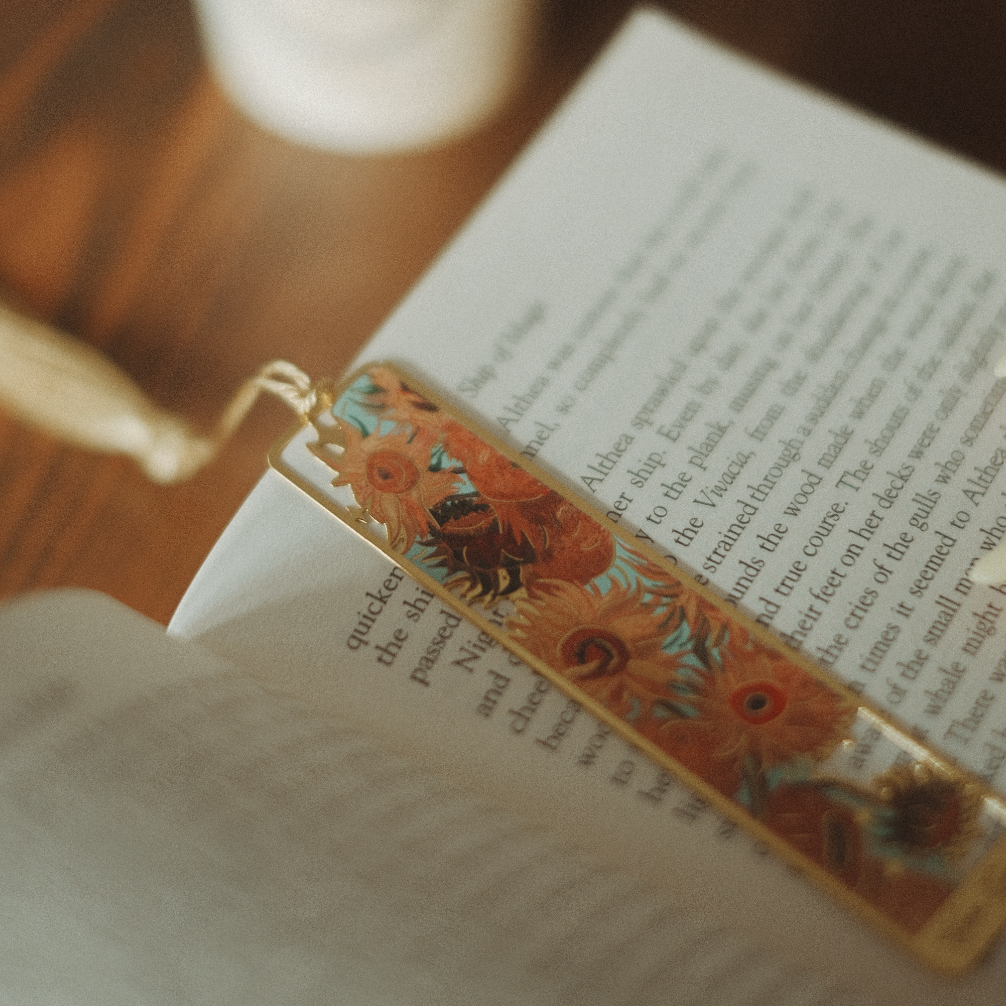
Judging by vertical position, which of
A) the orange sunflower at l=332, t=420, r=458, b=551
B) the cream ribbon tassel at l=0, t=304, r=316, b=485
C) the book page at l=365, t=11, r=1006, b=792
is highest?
the book page at l=365, t=11, r=1006, b=792

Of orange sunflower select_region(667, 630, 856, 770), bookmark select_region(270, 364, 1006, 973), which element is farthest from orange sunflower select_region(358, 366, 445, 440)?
orange sunflower select_region(667, 630, 856, 770)

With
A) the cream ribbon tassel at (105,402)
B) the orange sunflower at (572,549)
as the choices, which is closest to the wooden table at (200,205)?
the cream ribbon tassel at (105,402)

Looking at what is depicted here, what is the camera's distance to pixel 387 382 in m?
0.35

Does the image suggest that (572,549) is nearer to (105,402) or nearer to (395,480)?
(395,480)

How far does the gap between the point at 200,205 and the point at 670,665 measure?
1.02ft

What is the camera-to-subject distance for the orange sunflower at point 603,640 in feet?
0.96

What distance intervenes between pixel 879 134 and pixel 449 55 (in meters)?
0.20

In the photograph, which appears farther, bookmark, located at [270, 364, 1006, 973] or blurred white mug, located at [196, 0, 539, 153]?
blurred white mug, located at [196, 0, 539, 153]

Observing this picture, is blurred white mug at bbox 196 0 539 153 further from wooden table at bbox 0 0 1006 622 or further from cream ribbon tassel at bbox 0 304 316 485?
cream ribbon tassel at bbox 0 304 316 485

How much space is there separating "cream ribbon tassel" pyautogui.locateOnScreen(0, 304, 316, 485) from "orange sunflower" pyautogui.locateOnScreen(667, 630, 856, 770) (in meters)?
0.18

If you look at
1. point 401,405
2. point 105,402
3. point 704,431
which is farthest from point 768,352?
point 105,402

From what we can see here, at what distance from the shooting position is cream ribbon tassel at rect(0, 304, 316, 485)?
358 mm

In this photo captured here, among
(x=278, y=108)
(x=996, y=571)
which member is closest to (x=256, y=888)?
(x=996, y=571)

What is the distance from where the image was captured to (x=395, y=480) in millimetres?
325
